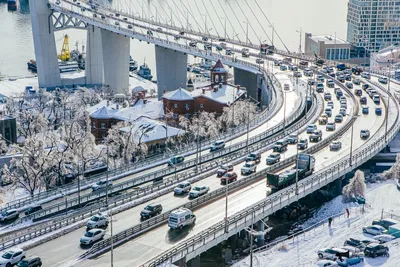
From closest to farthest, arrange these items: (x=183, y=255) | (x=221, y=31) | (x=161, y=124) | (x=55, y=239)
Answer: (x=183, y=255)
(x=55, y=239)
(x=161, y=124)
(x=221, y=31)

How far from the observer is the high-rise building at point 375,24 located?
94.7 m

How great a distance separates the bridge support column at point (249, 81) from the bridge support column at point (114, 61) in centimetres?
1145

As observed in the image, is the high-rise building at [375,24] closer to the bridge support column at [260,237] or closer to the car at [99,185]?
the car at [99,185]

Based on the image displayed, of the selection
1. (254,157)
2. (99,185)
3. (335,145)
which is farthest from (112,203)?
(335,145)

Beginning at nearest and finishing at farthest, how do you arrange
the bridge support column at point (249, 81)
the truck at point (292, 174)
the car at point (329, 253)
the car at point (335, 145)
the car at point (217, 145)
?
the car at point (329, 253), the truck at point (292, 174), the car at point (335, 145), the car at point (217, 145), the bridge support column at point (249, 81)

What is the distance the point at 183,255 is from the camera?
2394 cm

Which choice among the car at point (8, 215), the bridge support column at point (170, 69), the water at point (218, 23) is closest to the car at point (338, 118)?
the bridge support column at point (170, 69)

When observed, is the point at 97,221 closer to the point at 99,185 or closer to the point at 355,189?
the point at 99,185

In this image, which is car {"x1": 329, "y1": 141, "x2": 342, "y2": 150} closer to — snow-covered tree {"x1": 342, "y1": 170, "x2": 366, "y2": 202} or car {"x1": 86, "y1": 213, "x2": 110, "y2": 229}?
→ snow-covered tree {"x1": 342, "y1": 170, "x2": 366, "y2": 202}

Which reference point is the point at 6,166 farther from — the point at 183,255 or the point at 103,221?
the point at 183,255

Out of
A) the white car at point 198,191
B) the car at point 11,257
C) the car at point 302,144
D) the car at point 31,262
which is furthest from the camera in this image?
the car at point 302,144

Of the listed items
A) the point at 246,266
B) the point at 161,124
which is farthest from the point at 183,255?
the point at 161,124

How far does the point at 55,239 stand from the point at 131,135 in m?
18.4

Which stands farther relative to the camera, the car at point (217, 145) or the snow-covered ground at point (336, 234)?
the car at point (217, 145)
